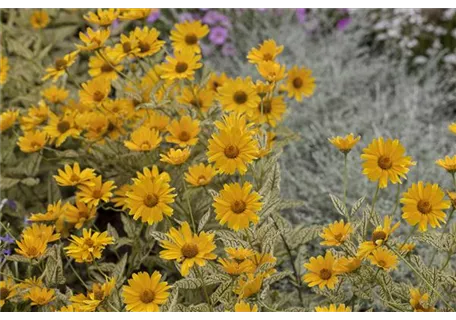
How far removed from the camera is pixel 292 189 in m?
2.53

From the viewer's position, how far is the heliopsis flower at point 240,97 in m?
1.75

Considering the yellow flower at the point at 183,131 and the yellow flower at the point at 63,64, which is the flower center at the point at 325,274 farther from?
the yellow flower at the point at 63,64

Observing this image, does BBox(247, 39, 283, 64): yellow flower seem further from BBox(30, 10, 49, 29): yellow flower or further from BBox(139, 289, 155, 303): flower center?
BBox(30, 10, 49, 29): yellow flower

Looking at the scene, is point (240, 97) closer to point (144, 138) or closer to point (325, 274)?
point (144, 138)

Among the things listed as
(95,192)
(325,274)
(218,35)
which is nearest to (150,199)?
(95,192)

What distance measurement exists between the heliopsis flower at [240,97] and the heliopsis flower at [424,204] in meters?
0.53

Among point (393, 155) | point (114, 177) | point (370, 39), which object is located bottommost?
point (370, 39)

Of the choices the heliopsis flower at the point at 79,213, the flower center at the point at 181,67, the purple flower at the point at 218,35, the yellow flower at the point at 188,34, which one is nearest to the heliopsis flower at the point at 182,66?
the flower center at the point at 181,67

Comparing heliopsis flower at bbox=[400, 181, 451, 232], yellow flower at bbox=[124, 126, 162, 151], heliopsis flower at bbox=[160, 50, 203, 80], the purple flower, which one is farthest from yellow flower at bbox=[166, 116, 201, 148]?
the purple flower

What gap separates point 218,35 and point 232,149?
2099mm

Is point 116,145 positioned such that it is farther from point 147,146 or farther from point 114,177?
point 147,146

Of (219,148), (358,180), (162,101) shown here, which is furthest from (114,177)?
(358,180)

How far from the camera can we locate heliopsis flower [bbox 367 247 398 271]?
4.42ft
